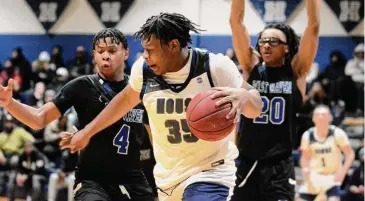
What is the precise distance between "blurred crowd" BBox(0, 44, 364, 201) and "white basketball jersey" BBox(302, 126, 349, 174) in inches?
47.2

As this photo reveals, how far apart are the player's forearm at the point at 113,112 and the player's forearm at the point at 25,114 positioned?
370 millimetres

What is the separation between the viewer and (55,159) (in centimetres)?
1288

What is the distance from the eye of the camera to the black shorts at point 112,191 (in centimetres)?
462

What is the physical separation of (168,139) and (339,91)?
956cm

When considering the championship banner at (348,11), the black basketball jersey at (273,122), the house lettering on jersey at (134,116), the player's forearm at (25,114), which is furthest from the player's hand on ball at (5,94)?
the championship banner at (348,11)

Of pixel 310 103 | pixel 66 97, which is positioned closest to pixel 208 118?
pixel 66 97

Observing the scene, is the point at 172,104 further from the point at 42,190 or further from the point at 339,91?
the point at 339,91

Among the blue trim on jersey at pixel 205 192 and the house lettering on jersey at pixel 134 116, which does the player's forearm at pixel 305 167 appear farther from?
the blue trim on jersey at pixel 205 192

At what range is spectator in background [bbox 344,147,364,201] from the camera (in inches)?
402

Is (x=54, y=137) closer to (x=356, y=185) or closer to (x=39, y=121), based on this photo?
(x=356, y=185)

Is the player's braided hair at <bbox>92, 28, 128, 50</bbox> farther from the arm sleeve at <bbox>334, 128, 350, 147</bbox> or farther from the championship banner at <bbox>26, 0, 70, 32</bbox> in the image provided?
the championship banner at <bbox>26, 0, 70, 32</bbox>

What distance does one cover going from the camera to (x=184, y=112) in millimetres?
4031

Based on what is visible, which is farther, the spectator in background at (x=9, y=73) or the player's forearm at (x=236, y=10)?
the spectator in background at (x=9, y=73)

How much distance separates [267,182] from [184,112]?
1408 mm
